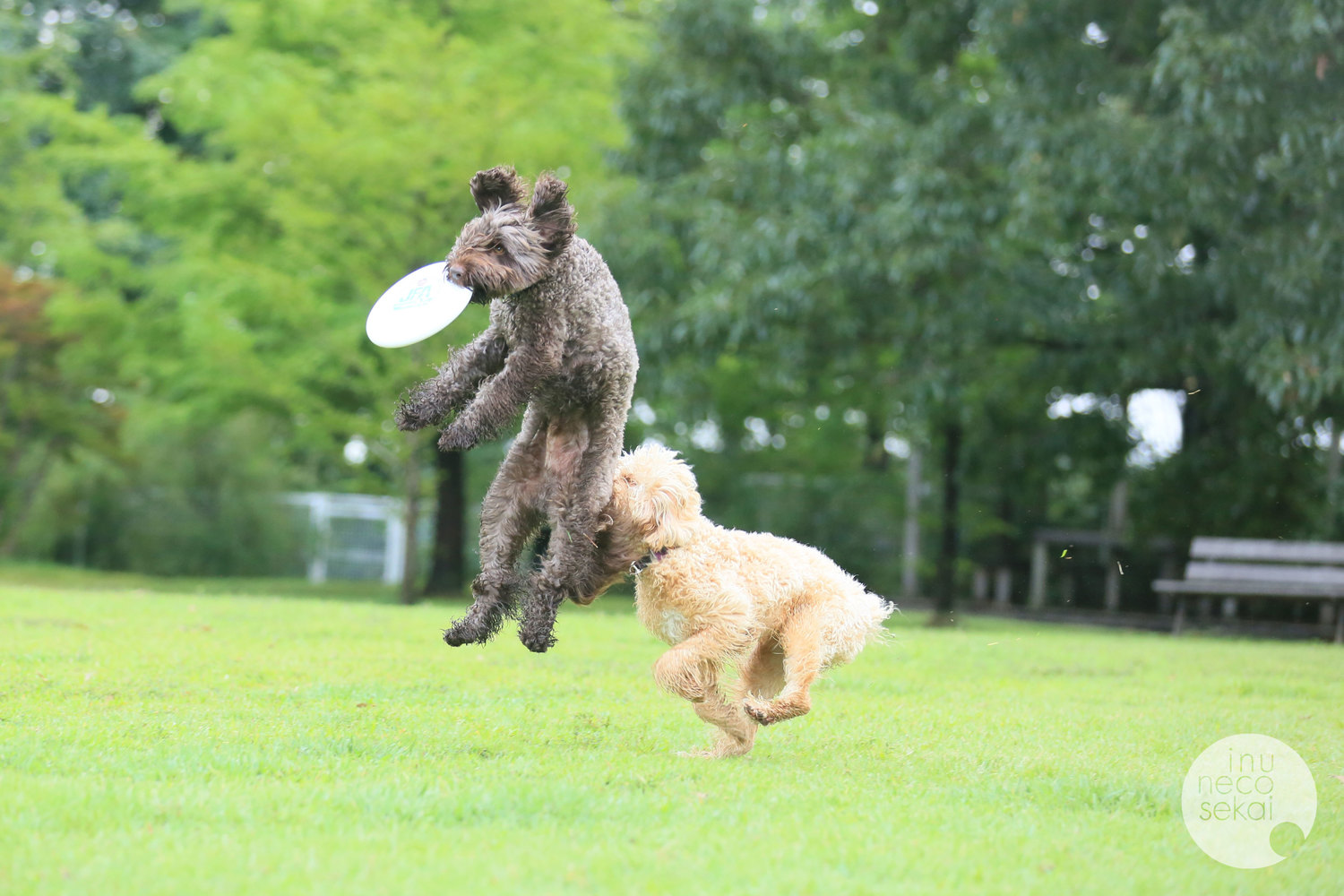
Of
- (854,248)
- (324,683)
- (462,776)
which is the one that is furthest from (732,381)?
(462,776)

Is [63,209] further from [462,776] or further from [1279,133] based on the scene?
[462,776]

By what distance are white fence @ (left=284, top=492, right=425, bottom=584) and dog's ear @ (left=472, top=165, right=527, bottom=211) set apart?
61.7 ft

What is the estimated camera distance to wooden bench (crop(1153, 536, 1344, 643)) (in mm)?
14406

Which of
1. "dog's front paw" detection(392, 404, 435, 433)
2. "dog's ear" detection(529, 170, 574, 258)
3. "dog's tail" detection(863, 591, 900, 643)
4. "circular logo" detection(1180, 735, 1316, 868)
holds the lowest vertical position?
"circular logo" detection(1180, 735, 1316, 868)

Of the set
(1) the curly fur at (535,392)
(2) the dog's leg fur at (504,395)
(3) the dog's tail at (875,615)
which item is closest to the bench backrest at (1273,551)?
(3) the dog's tail at (875,615)

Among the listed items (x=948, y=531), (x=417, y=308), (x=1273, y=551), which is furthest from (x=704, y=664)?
(x=1273, y=551)

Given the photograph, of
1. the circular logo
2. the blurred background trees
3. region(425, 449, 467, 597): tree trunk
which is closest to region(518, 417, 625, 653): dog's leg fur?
the circular logo

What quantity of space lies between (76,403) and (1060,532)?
14591mm

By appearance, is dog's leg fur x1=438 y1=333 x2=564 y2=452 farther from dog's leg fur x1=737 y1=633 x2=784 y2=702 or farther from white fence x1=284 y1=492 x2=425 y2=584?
white fence x1=284 y1=492 x2=425 y2=584

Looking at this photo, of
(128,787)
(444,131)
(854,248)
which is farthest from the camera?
(444,131)

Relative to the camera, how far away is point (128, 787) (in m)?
4.11

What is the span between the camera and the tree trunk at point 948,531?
15523 millimetres

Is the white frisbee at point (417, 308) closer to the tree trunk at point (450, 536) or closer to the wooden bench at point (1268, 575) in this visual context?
the wooden bench at point (1268, 575)

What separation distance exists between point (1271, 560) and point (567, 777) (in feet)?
42.4
